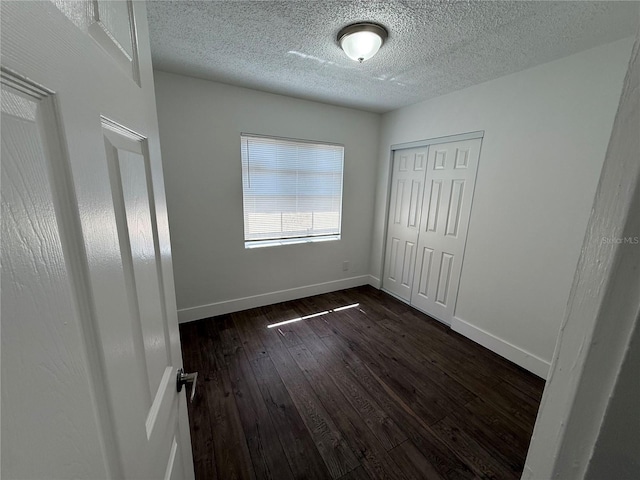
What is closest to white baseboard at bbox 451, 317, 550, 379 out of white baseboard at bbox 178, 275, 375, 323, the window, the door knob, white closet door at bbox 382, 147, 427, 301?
white closet door at bbox 382, 147, 427, 301

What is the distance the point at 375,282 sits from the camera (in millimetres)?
3582

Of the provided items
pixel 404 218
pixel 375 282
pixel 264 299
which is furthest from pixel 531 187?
pixel 264 299

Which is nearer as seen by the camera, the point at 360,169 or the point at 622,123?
the point at 622,123

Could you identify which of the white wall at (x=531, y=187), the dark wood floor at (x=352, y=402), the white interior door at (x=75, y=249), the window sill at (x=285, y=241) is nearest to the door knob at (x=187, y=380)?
the white interior door at (x=75, y=249)

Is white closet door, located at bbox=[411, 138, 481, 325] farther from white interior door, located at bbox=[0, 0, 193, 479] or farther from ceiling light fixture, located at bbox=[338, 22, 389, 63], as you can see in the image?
white interior door, located at bbox=[0, 0, 193, 479]

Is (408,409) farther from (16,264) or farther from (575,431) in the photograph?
(16,264)

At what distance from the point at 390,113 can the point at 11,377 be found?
11.6ft

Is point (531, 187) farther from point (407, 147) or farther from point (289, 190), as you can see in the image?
point (289, 190)

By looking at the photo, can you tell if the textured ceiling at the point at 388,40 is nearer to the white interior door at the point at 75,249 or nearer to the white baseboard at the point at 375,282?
the white interior door at the point at 75,249

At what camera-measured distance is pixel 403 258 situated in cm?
316

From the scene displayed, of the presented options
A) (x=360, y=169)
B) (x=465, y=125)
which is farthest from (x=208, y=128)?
(x=465, y=125)

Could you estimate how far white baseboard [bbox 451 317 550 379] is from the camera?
1959mm

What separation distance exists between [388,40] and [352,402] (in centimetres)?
246

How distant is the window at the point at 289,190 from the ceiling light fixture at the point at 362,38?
1.31 m
